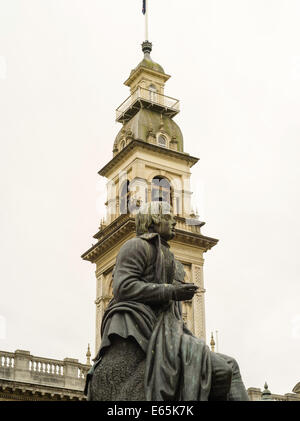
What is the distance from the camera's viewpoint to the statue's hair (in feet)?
22.4

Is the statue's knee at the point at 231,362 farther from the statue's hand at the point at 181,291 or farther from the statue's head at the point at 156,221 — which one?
the statue's head at the point at 156,221

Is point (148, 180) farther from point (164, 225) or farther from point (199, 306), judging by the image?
point (164, 225)

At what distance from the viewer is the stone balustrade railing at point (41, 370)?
34088 mm

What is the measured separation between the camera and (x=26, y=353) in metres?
35.0

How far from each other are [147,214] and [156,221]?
12cm

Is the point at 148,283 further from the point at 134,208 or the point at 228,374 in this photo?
the point at 134,208

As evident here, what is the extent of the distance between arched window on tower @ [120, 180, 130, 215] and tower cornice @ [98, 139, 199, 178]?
1682 mm

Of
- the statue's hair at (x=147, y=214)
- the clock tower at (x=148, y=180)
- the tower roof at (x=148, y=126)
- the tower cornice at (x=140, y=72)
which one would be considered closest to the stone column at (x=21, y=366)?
the clock tower at (x=148, y=180)

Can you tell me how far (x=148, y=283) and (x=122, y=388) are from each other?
85 centimetres

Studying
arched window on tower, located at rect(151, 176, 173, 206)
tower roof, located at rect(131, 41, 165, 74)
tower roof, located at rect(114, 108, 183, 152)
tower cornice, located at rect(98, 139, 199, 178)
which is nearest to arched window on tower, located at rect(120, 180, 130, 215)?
arched window on tower, located at rect(151, 176, 173, 206)
